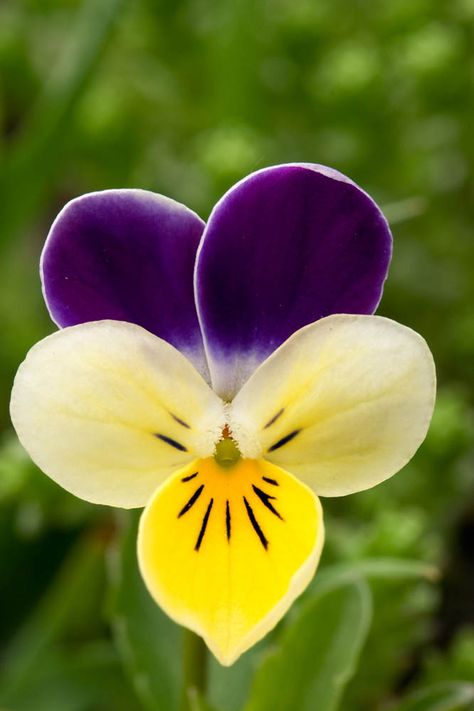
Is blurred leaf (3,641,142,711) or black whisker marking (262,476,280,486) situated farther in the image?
blurred leaf (3,641,142,711)

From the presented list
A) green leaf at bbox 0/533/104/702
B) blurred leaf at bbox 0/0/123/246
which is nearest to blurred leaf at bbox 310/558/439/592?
green leaf at bbox 0/533/104/702

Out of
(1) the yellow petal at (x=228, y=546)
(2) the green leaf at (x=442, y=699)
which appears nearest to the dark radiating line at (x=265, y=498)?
(1) the yellow petal at (x=228, y=546)

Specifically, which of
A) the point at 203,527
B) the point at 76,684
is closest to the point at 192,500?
the point at 203,527

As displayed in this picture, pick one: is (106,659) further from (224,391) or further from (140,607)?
(224,391)

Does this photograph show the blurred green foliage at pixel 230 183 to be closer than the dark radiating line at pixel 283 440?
No

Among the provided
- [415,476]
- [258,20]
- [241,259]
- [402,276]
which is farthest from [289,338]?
[258,20]

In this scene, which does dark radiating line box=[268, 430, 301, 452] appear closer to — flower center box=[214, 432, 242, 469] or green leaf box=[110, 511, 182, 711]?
flower center box=[214, 432, 242, 469]

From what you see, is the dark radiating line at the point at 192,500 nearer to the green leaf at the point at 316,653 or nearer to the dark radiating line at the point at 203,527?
the dark radiating line at the point at 203,527
